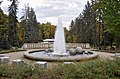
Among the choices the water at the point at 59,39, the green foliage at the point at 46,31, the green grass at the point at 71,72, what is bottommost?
the green grass at the point at 71,72

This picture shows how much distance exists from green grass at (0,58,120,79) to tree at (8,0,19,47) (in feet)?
100

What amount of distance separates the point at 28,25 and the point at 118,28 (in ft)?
144

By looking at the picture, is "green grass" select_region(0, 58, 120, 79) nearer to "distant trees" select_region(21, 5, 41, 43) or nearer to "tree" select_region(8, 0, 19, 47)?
"tree" select_region(8, 0, 19, 47)

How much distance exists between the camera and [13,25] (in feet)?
128

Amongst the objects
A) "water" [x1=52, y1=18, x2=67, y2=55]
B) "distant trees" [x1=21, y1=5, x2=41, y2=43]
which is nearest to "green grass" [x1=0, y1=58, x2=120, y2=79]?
"water" [x1=52, y1=18, x2=67, y2=55]

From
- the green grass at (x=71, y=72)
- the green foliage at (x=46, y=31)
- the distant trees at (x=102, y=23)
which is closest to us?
the green grass at (x=71, y=72)

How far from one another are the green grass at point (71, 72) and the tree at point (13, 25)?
100 ft

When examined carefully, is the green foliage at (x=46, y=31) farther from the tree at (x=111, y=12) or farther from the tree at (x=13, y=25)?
the tree at (x=111, y=12)

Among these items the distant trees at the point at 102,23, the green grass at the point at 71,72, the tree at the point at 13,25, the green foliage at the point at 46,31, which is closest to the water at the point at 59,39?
the distant trees at the point at 102,23

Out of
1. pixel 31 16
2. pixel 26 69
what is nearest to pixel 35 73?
pixel 26 69

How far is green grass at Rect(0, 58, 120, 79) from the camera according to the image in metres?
6.89

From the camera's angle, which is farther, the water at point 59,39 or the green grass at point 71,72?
the water at point 59,39

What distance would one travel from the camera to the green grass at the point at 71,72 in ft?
22.6

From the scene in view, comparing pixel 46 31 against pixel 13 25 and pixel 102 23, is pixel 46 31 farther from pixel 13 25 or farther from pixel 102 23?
pixel 102 23
